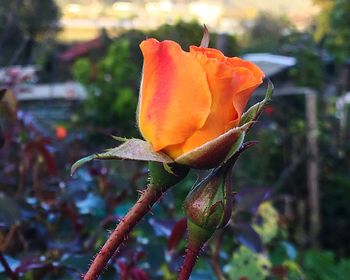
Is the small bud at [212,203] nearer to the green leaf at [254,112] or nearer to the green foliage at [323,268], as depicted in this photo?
the green leaf at [254,112]

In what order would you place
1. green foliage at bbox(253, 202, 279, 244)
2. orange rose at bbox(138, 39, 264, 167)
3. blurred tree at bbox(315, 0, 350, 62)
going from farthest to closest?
blurred tree at bbox(315, 0, 350, 62) < green foliage at bbox(253, 202, 279, 244) < orange rose at bbox(138, 39, 264, 167)

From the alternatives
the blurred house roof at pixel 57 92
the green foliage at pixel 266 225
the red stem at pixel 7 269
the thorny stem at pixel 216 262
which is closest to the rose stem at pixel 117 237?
the red stem at pixel 7 269

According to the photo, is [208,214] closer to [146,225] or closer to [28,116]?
[146,225]

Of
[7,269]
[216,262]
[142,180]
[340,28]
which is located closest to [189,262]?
[7,269]

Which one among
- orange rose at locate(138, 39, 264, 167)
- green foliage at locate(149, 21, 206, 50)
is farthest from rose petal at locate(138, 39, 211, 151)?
green foliage at locate(149, 21, 206, 50)

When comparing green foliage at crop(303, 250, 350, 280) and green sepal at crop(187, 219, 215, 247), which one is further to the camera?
green foliage at crop(303, 250, 350, 280)

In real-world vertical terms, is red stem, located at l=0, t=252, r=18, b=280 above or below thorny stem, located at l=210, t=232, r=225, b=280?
above

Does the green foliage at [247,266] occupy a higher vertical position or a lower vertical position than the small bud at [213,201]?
lower

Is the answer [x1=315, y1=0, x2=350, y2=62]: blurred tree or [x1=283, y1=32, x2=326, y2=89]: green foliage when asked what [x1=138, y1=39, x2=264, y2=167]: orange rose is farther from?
[x1=315, y1=0, x2=350, y2=62]: blurred tree
